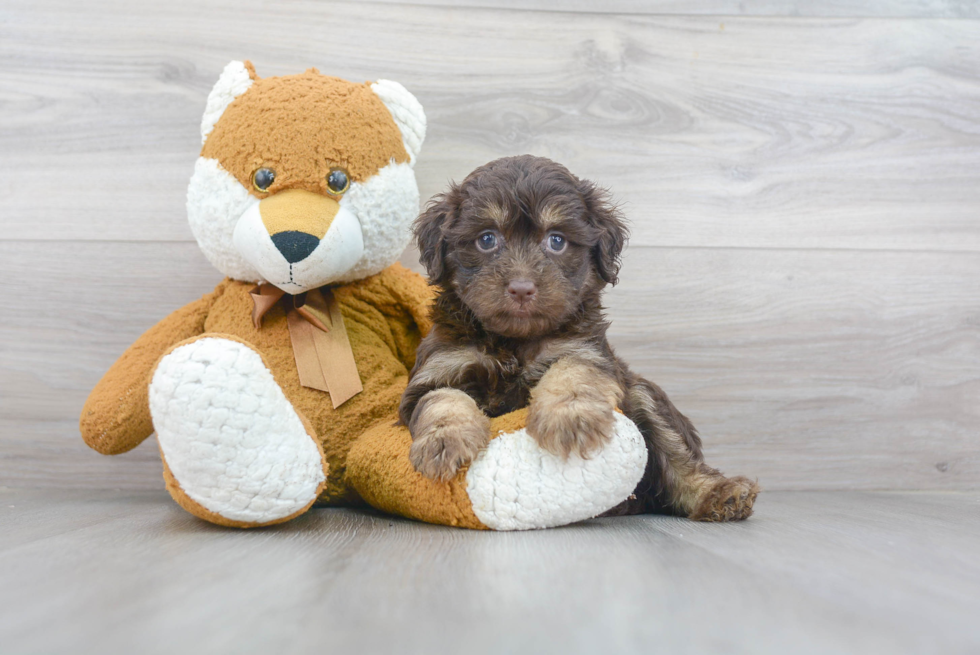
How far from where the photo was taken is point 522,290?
152cm

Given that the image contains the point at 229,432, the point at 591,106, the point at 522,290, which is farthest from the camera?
the point at 591,106

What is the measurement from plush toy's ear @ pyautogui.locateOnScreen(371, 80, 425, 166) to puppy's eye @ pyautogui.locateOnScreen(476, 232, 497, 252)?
0.47m

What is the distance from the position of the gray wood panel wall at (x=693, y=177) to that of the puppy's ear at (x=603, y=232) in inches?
27.0

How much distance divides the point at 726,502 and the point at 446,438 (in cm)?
73

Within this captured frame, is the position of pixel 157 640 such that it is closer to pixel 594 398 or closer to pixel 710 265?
pixel 594 398

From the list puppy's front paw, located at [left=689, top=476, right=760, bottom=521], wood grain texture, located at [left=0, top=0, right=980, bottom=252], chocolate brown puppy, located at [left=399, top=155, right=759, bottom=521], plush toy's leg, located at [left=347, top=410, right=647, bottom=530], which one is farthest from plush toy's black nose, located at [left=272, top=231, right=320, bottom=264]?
puppy's front paw, located at [left=689, top=476, right=760, bottom=521]

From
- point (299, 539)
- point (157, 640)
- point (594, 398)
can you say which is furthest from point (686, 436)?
point (157, 640)

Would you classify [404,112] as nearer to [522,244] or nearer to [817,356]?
[522,244]

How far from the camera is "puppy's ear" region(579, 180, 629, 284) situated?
1714 mm

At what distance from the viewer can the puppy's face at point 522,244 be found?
1.57 m

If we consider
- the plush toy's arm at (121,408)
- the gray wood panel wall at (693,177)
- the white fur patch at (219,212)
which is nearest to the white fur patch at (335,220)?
the white fur patch at (219,212)

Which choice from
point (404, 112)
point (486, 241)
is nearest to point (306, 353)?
point (486, 241)

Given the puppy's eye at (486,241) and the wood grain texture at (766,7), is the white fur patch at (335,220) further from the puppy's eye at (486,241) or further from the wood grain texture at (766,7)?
the wood grain texture at (766,7)

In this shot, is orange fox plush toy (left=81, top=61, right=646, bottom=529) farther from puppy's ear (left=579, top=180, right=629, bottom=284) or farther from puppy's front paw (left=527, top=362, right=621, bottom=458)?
puppy's ear (left=579, top=180, right=629, bottom=284)
